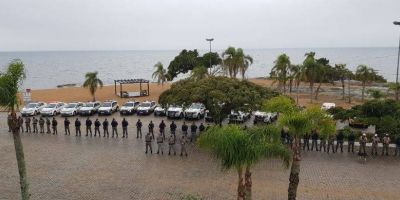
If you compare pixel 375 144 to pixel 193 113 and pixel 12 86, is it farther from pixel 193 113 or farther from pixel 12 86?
pixel 12 86

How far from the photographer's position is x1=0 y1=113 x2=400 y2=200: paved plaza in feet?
57.0

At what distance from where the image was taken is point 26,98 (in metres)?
40.4

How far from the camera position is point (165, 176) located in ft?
64.0

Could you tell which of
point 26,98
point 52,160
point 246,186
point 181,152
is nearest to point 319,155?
point 181,152

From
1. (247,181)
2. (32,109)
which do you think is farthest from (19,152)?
(32,109)

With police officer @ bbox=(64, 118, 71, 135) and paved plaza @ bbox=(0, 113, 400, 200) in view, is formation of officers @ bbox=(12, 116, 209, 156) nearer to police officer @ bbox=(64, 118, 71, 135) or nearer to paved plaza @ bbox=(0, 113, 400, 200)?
police officer @ bbox=(64, 118, 71, 135)

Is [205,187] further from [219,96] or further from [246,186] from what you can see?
[219,96]

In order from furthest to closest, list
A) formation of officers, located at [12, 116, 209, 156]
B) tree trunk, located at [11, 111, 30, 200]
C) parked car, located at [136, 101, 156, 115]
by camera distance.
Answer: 1. parked car, located at [136, 101, 156, 115]
2. formation of officers, located at [12, 116, 209, 156]
3. tree trunk, located at [11, 111, 30, 200]

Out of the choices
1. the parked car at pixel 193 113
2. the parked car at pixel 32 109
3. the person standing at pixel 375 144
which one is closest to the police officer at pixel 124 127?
the parked car at pixel 193 113

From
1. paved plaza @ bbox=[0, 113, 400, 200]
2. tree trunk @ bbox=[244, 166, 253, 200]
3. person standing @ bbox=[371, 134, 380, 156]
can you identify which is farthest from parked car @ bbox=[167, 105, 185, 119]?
tree trunk @ bbox=[244, 166, 253, 200]

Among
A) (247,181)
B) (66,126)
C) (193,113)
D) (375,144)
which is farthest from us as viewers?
(193,113)

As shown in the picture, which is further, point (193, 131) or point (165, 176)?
point (193, 131)

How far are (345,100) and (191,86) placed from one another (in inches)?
1204

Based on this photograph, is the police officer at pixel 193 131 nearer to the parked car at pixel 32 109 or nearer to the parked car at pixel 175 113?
the parked car at pixel 175 113
